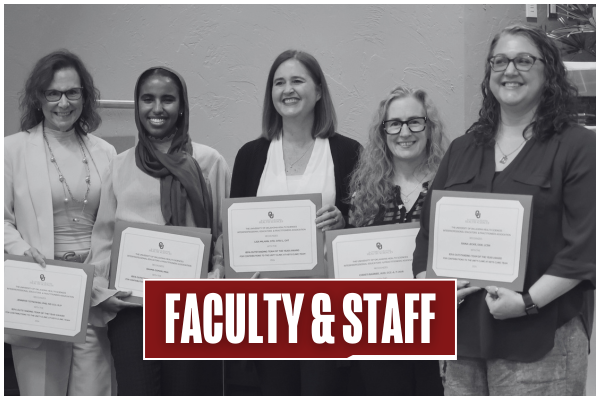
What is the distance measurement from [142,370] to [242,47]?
205 cm

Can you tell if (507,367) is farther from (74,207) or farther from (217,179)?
(74,207)

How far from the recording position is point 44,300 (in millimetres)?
2287

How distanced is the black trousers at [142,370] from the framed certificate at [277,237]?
1.22ft

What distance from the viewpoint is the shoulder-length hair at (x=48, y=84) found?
7.95ft

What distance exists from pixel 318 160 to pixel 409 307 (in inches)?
27.4

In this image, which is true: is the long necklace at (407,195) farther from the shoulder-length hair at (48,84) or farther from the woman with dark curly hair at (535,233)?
the shoulder-length hair at (48,84)

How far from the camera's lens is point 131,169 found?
2.38 metres

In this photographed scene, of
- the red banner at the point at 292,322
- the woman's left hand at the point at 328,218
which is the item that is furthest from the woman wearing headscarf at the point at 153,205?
the woman's left hand at the point at 328,218

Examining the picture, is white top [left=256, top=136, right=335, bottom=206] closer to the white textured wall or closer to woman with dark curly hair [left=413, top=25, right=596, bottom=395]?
woman with dark curly hair [left=413, top=25, right=596, bottom=395]

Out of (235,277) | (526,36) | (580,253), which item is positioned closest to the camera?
(580,253)

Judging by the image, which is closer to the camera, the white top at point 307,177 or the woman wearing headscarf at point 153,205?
the woman wearing headscarf at point 153,205

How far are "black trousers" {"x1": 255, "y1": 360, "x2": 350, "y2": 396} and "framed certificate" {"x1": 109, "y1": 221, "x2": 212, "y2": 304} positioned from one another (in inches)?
16.8

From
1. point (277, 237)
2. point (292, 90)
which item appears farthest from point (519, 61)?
point (277, 237)

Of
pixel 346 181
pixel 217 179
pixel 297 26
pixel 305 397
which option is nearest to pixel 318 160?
pixel 346 181
